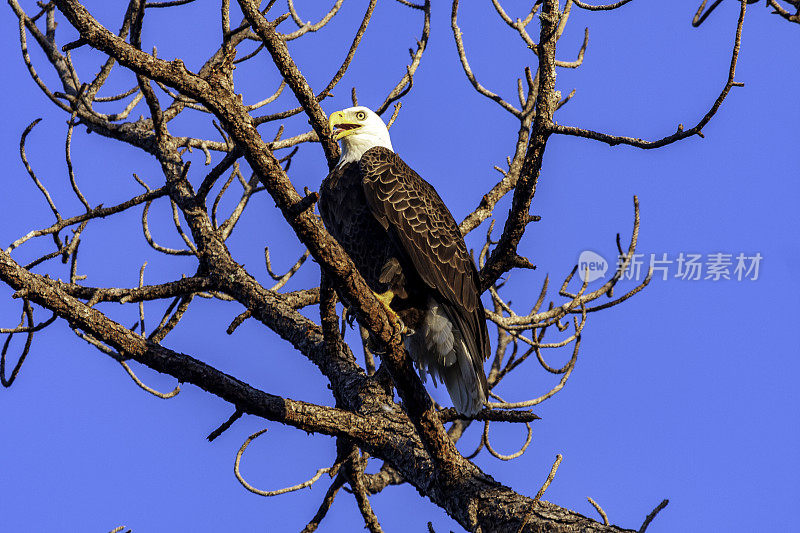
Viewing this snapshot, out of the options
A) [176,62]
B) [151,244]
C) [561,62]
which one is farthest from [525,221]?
Result: [151,244]

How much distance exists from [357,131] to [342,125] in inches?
6.4

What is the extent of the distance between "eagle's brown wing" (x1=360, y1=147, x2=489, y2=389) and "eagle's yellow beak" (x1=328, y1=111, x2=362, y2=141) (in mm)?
465

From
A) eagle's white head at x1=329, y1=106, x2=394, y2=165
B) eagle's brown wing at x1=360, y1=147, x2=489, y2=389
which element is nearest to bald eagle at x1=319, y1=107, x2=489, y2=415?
eagle's brown wing at x1=360, y1=147, x2=489, y2=389

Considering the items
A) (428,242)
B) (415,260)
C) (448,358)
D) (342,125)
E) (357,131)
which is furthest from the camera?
(342,125)

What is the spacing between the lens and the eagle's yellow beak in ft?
17.2

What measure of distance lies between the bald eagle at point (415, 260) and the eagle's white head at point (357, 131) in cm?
26

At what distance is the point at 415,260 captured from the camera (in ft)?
14.9

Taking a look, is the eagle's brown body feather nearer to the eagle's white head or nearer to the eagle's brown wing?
the eagle's brown wing

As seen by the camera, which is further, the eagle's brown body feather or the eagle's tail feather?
the eagle's tail feather

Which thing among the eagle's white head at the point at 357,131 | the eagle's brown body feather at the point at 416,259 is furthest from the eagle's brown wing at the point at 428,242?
the eagle's white head at the point at 357,131

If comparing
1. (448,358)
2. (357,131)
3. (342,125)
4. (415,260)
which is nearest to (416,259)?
(415,260)

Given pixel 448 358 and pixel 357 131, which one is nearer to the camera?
pixel 448 358

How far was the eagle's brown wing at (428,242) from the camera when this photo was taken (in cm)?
459

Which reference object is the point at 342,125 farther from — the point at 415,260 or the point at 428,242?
the point at 415,260
